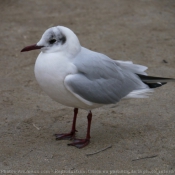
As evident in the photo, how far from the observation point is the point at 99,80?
13.9 ft

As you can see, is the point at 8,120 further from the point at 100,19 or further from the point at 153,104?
Result: the point at 100,19

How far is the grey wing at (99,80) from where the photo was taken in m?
4.04

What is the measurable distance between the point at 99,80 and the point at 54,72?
19.7 inches

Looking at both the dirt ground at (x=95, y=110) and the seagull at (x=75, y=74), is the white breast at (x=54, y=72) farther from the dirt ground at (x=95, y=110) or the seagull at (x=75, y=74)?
the dirt ground at (x=95, y=110)

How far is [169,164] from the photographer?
3.98 metres

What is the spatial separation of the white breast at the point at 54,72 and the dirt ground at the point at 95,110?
0.60m

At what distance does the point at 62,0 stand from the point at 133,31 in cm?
213

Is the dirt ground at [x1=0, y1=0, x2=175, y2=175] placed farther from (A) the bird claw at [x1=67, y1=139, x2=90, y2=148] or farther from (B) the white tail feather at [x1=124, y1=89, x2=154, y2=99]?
(B) the white tail feather at [x1=124, y1=89, x2=154, y2=99]

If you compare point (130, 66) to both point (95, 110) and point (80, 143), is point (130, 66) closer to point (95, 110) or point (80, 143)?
point (95, 110)

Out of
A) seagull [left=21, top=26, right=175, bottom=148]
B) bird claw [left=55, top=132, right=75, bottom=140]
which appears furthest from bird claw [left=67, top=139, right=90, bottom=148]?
bird claw [left=55, top=132, right=75, bottom=140]

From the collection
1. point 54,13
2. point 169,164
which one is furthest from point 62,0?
point 169,164

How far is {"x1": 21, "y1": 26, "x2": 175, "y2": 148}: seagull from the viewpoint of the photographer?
3984mm

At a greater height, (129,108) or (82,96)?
(82,96)

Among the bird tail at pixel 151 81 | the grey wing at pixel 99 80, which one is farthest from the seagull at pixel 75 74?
the bird tail at pixel 151 81
